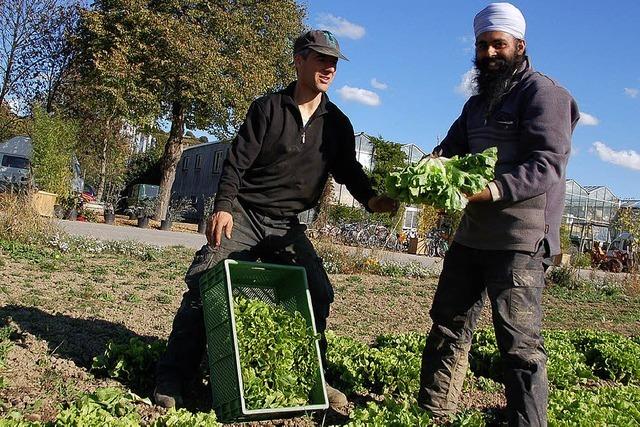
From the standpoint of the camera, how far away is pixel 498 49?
3.51m

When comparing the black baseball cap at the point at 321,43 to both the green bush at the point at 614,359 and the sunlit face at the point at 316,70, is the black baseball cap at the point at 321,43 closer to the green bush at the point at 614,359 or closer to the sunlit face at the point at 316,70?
the sunlit face at the point at 316,70

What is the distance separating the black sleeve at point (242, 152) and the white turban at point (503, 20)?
141cm

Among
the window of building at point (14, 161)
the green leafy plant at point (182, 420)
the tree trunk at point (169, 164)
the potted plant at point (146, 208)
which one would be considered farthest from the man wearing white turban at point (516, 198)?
the window of building at point (14, 161)

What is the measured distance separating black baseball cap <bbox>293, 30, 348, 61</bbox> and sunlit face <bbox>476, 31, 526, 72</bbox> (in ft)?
2.94

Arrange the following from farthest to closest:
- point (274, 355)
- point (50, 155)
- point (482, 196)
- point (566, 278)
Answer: point (50, 155) < point (566, 278) < point (274, 355) < point (482, 196)

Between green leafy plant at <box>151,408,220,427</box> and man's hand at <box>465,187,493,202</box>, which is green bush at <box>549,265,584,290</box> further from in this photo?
green leafy plant at <box>151,408,220,427</box>

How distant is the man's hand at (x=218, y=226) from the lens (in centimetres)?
376

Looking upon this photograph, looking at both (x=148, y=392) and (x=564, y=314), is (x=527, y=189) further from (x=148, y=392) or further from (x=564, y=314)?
(x=564, y=314)

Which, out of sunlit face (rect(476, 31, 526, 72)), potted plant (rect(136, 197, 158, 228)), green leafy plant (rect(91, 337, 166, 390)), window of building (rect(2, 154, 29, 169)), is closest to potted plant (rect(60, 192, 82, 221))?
potted plant (rect(136, 197, 158, 228))

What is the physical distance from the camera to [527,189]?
10.3 feet

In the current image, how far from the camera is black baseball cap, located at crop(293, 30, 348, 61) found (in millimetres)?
3970

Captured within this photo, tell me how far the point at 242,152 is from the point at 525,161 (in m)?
1.67

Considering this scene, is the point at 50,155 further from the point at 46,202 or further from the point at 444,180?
the point at 444,180

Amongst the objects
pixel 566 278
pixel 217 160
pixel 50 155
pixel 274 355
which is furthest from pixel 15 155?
pixel 274 355
